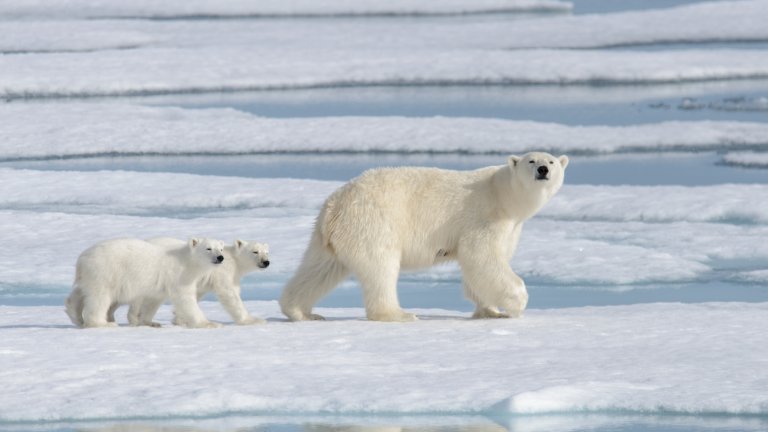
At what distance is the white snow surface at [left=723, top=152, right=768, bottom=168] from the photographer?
39.1 ft

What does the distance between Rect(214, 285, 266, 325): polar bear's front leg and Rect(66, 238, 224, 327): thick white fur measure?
4.9 inches

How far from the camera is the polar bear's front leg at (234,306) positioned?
19.5 ft

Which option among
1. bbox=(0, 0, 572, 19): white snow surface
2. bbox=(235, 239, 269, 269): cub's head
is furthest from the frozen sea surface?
bbox=(0, 0, 572, 19): white snow surface

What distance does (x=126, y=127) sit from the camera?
45.7ft

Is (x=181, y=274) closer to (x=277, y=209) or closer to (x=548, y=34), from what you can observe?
(x=277, y=209)

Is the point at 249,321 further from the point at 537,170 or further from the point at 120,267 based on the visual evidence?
the point at 537,170

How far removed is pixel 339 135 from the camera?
13.5 metres

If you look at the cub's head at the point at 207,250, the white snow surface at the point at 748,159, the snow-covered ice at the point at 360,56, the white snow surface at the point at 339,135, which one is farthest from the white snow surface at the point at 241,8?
the cub's head at the point at 207,250

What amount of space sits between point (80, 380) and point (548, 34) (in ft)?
57.6

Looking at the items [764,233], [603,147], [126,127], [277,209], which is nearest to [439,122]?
[603,147]

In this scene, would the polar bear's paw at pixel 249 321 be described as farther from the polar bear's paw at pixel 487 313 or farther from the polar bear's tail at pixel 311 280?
the polar bear's paw at pixel 487 313

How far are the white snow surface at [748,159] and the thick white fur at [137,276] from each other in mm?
7272

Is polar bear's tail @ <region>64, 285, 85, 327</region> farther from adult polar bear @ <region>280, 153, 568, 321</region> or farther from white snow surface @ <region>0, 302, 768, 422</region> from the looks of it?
adult polar bear @ <region>280, 153, 568, 321</region>

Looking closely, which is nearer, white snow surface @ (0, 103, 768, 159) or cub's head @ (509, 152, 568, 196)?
cub's head @ (509, 152, 568, 196)
